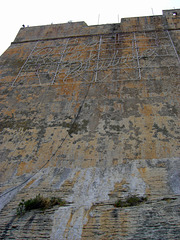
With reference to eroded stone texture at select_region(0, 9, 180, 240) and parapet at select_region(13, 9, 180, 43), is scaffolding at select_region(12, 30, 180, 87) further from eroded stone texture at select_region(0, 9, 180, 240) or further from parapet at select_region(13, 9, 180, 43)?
parapet at select_region(13, 9, 180, 43)

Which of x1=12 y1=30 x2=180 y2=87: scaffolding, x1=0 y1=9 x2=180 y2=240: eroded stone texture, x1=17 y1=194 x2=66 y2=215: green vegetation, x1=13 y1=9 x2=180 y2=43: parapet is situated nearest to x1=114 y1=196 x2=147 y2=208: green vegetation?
x1=0 y1=9 x2=180 y2=240: eroded stone texture

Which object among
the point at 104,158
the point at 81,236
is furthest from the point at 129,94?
the point at 81,236

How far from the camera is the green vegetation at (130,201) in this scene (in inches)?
164

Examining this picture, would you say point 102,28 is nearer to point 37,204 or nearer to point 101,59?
point 101,59

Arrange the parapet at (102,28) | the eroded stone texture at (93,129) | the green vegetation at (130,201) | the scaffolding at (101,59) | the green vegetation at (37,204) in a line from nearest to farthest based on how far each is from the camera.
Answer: the eroded stone texture at (93,129) → the green vegetation at (130,201) → the green vegetation at (37,204) → the scaffolding at (101,59) → the parapet at (102,28)

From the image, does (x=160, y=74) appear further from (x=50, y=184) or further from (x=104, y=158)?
(x=50, y=184)

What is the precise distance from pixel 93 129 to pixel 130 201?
8.31 feet

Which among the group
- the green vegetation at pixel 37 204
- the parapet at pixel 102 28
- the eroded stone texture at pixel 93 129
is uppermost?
the parapet at pixel 102 28

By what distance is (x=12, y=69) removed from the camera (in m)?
9.08

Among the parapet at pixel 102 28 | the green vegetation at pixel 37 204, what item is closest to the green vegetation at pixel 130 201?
the green vegetation at pixel 37 204

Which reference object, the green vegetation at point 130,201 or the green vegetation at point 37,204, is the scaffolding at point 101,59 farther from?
the green vegetation at point 37,204

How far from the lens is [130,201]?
4.22 m

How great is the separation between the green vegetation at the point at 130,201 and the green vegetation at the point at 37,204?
3.65 feet

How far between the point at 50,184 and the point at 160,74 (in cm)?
527
